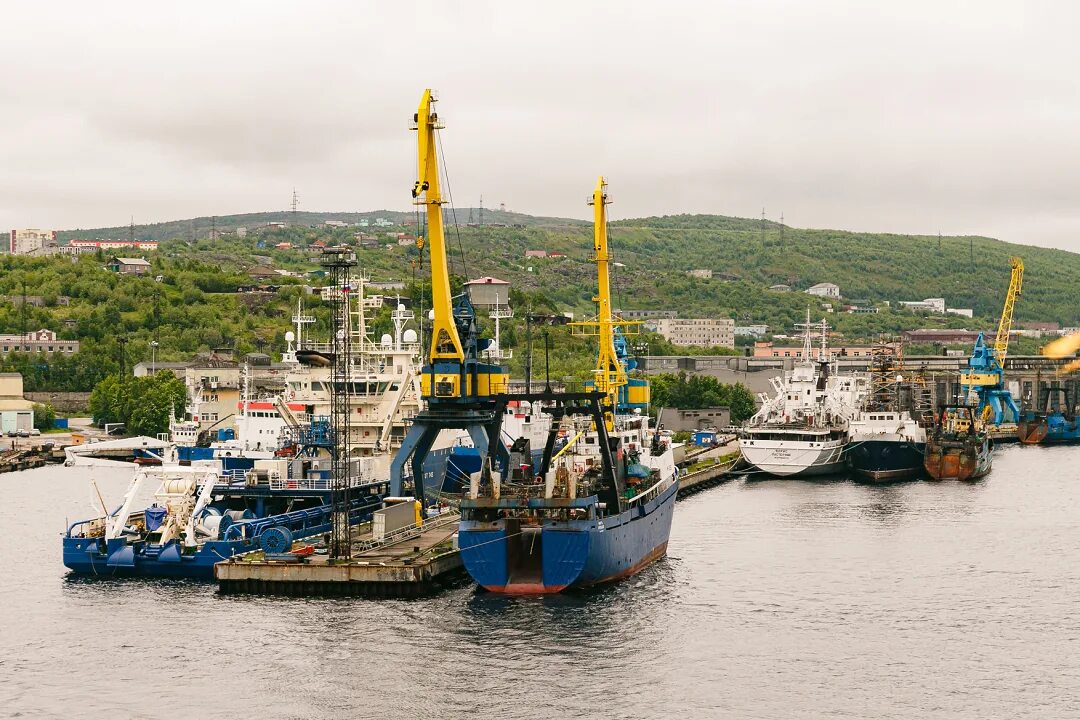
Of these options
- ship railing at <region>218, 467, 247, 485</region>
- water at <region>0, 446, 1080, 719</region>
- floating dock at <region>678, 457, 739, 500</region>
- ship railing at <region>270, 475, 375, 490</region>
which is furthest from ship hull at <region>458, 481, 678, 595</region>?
floating dock at <region>678, 457, 739, 500</region>

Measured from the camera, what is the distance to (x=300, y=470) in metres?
63.4

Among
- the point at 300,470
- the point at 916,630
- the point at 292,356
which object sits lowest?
the point at 916,630

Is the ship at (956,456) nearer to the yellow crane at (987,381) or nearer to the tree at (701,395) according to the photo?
the yellow crane at (987,381)

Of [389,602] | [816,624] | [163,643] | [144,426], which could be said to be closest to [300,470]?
[389,602]

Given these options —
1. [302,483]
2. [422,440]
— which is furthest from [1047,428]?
[302,483]

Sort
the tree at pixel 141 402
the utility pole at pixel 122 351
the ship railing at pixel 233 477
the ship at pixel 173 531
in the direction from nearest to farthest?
the ship at pixel 173 531 → the ship railing at pixel 233 477 → the tree at pixel 141 402 → the utility pole at pixel 122 351

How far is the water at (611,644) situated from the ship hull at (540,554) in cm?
82

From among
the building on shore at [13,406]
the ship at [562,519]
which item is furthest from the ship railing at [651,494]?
the building on shore at [13,406]

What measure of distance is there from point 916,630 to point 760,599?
20.0ft

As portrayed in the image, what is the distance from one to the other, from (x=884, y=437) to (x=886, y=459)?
2.81 m

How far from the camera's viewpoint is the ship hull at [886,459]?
99.2 meters

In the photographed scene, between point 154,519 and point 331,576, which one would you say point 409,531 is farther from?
point 154,519

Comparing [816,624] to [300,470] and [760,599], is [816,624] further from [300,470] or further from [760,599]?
[300,470]

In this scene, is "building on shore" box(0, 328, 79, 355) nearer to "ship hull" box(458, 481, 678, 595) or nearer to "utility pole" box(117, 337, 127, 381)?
"utility pole" box(117, 337, 127, 381)
